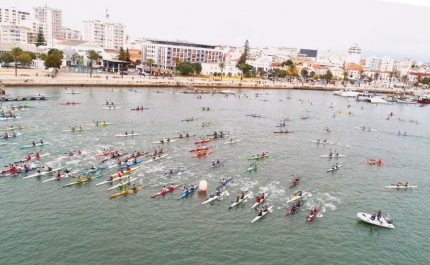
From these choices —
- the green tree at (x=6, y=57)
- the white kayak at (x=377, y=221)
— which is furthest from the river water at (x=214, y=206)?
the green tree at (x=6, y=57)

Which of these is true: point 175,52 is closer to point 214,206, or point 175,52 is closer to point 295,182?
point 295,182

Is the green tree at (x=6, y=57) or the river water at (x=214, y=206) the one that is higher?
the green tree at (x=6, y=57)

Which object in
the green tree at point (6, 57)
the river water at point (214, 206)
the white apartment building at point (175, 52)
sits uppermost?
the white apartment building at point (175, 52)

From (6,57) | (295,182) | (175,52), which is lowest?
(295,182)

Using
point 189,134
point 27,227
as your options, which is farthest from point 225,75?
point 27,227

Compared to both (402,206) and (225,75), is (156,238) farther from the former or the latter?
(225,75)

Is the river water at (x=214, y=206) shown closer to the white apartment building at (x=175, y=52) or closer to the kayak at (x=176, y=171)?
the kayak at (x=176, y=171)

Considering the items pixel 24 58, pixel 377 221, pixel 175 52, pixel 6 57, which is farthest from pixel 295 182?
pixel 175 52
